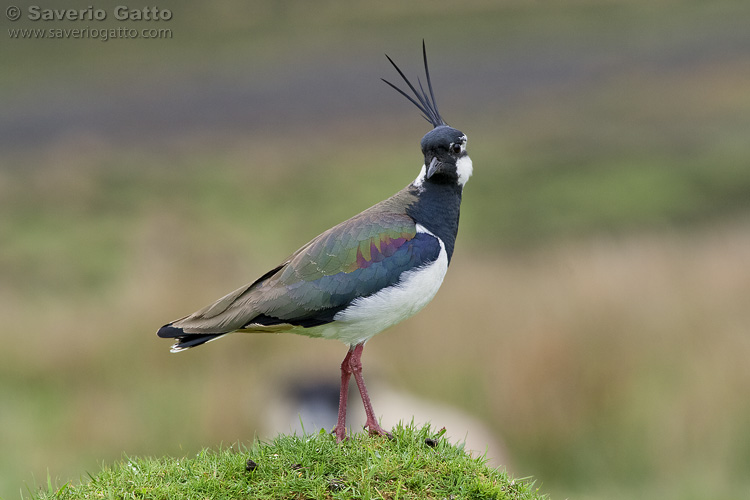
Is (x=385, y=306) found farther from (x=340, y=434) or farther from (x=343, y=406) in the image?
(x=340, y=434)

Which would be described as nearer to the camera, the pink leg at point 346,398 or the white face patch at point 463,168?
the pink leg at point 346,398

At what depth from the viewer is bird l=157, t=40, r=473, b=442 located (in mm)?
6633

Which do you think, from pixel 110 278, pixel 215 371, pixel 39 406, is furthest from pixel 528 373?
pixel 110 278

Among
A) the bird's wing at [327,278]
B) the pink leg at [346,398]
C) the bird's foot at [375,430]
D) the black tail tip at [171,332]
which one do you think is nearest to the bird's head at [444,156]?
the bird's wing at [327,278]

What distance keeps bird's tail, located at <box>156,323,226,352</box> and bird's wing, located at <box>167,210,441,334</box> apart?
1.4 inches

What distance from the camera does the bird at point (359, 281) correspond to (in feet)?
21.8

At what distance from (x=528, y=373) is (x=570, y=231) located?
1114cm

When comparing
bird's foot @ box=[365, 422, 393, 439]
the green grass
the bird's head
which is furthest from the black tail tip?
the bird's head

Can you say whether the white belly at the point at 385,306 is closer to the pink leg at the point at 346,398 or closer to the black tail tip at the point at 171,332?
the pink leg at the point at 346,398

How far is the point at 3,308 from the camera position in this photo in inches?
651

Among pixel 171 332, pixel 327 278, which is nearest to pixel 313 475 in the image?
pixel 327 278

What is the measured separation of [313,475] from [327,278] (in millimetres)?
1420

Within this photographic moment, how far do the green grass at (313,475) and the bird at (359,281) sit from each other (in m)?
0.35

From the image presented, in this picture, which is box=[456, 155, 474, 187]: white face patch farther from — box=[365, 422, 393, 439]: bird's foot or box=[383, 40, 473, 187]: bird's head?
box=[365, 422, 393, 439]: bird's foot
